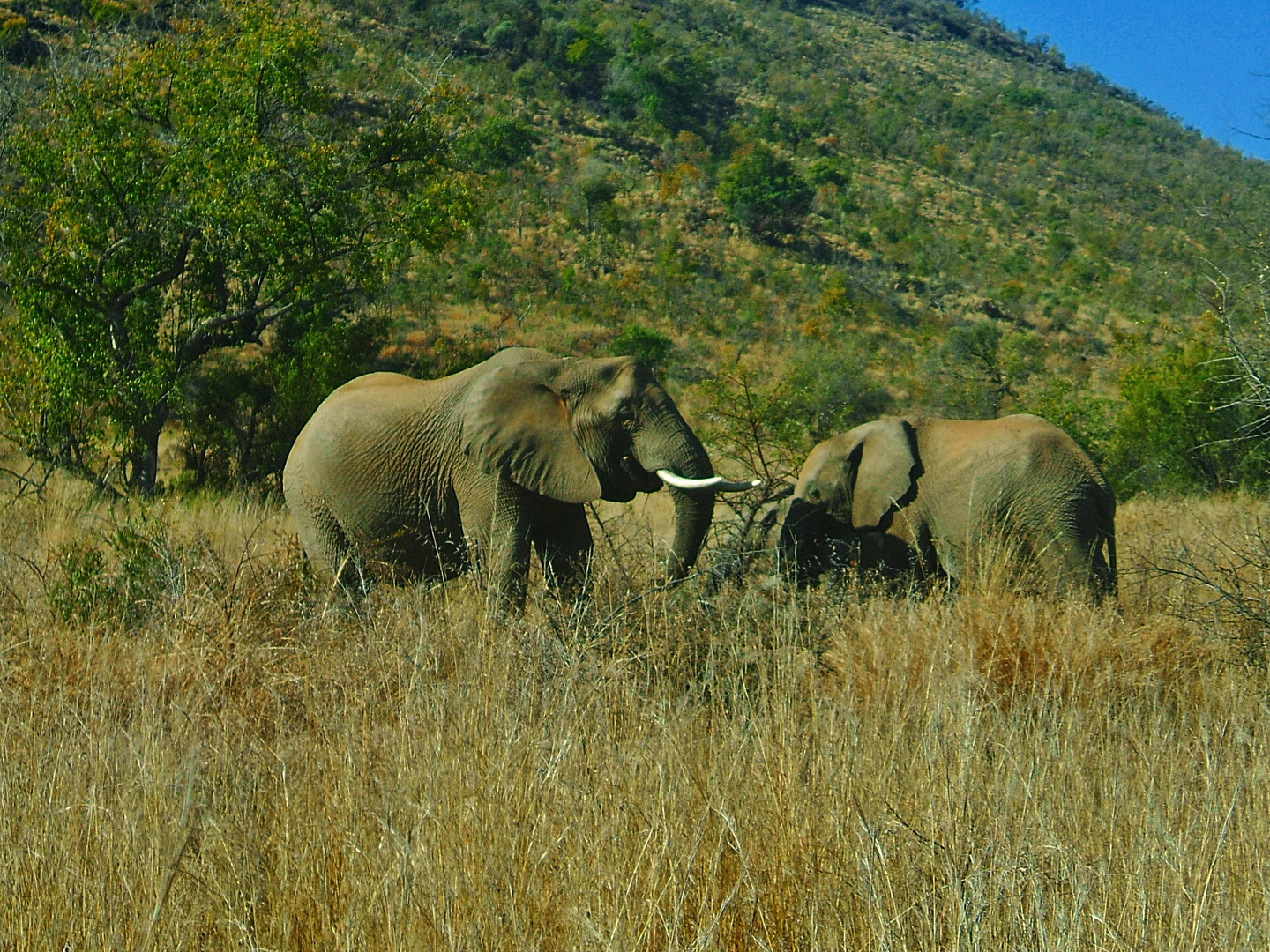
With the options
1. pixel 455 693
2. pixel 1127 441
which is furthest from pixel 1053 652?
pixel 1127 441

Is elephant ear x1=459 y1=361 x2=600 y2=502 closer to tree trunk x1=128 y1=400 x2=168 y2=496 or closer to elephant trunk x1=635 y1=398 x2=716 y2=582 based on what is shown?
elephant trunk x1=635 y1=398 x2=716 y2=582

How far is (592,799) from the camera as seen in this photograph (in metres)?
3.13

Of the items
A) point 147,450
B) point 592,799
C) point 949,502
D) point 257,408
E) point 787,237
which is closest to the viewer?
point 592,799

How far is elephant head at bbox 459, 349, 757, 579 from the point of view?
6395 millimetres

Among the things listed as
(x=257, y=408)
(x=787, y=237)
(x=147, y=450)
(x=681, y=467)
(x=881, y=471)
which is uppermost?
(x=787, y=237)

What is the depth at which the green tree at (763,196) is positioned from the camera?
155 ft

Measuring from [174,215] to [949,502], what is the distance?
8729 millimetres

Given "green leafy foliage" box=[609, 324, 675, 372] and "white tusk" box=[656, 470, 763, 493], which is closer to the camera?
"white tusk" box=[656, 470, 763, 493]

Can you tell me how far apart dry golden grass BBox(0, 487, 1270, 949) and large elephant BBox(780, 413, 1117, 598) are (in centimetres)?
225

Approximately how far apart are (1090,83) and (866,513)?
95.9 meters

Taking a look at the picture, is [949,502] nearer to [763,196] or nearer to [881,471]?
[881,471]

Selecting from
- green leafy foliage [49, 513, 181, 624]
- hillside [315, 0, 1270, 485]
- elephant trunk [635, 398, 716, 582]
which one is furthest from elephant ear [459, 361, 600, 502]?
hillside [315, 0, 1270, 485]

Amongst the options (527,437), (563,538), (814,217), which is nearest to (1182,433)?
(563,538)

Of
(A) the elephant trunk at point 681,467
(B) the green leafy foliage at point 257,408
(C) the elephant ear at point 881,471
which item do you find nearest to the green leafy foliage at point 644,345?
(B) the green leafy foliage at point 257,408
